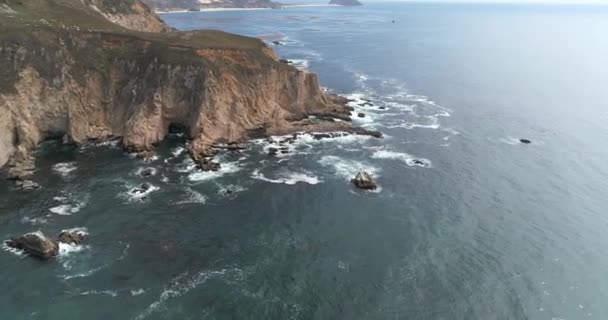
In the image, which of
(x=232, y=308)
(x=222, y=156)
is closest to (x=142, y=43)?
(x=222, y=156)

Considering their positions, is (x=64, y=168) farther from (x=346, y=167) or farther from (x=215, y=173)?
(x=346, y=167)

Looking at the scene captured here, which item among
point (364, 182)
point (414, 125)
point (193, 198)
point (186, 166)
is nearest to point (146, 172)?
point (186, 166)

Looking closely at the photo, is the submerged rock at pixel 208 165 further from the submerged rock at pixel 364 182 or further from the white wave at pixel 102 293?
the white wave at pixel 102 293

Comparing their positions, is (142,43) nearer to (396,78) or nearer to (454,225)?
(454,225)

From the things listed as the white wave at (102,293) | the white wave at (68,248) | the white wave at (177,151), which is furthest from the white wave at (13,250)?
the white wave at (177,151)

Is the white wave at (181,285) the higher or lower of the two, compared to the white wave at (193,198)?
lower

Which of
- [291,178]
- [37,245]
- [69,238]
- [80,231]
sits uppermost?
[37,245]
